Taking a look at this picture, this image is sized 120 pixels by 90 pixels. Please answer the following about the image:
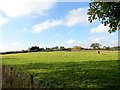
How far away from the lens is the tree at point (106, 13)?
23.2 meters

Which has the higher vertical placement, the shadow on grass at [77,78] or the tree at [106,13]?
the tree at [106,13]

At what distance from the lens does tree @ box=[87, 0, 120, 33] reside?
2316cm

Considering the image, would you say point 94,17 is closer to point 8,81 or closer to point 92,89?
point 92,89

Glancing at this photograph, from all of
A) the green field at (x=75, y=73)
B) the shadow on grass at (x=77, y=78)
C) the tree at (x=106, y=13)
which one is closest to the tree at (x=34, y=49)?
the green field at (x=75, y=73)

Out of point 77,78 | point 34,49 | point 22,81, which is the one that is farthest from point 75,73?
point 34,49

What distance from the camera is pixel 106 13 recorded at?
78.0ft

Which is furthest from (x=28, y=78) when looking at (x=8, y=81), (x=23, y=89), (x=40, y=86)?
(x=8, y=81)

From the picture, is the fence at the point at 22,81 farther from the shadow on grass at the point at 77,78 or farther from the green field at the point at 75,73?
the green field at the point at 75,73

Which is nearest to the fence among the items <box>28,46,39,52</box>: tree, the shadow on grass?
the shadow on grass

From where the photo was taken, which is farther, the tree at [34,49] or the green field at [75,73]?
the tree at [34,49]

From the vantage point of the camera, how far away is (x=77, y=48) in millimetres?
188125

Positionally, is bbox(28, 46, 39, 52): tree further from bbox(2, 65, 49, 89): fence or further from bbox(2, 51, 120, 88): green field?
bbox(2, 65, 49, 89): fence

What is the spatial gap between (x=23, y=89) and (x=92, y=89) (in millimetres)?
5940

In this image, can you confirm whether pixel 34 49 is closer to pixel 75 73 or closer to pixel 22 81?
pixel 75 73
